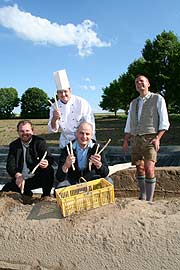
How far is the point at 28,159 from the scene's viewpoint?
400cm

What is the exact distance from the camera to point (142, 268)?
8.07 ft

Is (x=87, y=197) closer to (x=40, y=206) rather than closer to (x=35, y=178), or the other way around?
(x=40, y=206)

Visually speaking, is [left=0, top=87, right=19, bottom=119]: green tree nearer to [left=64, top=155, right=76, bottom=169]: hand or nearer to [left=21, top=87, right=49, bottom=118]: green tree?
[left=21, top=87, right=49, bottom=118]: green tree

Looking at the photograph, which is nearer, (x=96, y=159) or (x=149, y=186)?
(x=96, y=159)

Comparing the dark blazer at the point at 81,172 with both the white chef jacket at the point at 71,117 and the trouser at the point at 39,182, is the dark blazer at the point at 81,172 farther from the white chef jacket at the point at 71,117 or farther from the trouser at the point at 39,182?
the trouser at the point at 39,182

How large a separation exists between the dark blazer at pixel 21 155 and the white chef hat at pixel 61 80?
0.72m

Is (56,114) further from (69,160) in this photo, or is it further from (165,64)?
(165,64)

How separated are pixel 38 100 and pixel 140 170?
6466 cm

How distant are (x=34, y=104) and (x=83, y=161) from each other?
211 feet

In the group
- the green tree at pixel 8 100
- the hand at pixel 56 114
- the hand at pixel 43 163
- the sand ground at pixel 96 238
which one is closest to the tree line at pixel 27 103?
the green tree at pixel 8 100

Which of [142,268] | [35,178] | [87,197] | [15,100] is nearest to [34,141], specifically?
[35,178]

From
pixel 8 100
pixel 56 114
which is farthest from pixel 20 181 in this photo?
pixel 8 100

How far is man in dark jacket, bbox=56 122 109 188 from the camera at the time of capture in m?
3.38

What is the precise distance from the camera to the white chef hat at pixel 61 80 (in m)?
3.70
